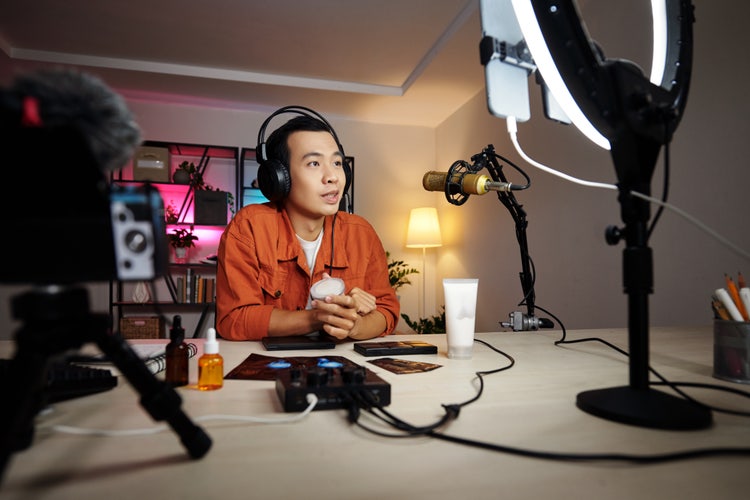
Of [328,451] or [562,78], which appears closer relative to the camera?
[328,451]

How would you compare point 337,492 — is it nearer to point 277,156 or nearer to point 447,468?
point 447,468

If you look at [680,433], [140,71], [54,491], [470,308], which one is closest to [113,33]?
[140,71]

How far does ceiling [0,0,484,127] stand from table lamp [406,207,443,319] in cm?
103

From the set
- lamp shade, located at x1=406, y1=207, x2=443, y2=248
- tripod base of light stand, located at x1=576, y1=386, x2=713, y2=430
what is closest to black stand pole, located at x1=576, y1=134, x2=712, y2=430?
tripod base of light stand, located at x1=576, y1=386, x2=713, y2=430

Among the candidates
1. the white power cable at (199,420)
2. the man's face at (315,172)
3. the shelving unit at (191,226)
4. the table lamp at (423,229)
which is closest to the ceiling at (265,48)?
the shelving unit at (191,226)

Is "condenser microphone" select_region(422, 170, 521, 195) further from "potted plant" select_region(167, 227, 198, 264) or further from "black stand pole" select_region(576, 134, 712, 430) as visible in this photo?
"potted plant" select_region(167, 227, 198, 264)

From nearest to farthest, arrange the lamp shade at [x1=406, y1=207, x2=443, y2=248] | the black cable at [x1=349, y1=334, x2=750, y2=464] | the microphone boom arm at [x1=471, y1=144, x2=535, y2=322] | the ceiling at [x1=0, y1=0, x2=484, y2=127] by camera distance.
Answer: the black cable at [x1=349, y1=334, x2=750, y2=464] < the microphone boom arm at [x1=471, y1=144, x2=535, y2=322] < the ceiling at [x1=0, y1=0, x2=484, y2=127] < the lamp shade at [x1=406, y1=207, x2=443, y2=248]

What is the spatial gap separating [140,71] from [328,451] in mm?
4013

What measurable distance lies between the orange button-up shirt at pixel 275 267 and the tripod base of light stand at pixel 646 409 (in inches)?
35.1

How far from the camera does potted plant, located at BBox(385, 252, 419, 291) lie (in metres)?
4.50

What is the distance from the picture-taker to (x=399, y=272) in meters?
4.68

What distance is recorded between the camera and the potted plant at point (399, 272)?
177 inches

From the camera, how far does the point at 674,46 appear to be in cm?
75

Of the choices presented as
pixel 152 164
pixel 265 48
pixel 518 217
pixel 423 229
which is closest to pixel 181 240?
pixel 152 164
